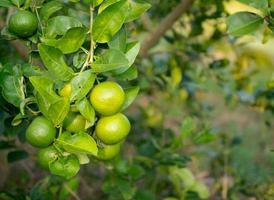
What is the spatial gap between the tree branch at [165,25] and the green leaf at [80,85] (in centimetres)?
78

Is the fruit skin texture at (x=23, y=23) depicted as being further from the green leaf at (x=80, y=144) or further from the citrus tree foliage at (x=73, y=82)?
the green leaf at (x=80, y=144)

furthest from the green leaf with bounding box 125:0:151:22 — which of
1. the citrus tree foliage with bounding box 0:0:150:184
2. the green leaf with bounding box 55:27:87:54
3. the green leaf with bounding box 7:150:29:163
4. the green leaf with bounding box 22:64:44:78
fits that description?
the green leaf with bounding box 7:150:29:163

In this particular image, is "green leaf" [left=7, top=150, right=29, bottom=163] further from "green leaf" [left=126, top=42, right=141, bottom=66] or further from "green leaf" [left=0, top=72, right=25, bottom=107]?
"green leaf" [left=126, top=42, right=141, bottom=66]

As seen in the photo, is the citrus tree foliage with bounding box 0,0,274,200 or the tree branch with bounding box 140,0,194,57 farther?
the tree branch with bounding box 140,0,194,57

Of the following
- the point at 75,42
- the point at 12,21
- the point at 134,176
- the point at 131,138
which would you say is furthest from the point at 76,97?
the point at 131,138

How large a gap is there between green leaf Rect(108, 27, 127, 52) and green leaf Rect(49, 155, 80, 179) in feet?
0.77

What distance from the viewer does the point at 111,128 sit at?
917mm

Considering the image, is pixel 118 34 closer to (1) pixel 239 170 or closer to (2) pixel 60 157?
(2) pixel 60 157

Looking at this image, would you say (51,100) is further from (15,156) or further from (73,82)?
(15,156)

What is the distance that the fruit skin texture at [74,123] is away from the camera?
0.94 meters

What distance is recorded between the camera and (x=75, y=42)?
3.04 ft

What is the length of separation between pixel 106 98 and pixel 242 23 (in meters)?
0.38

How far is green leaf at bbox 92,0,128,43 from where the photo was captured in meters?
0.92

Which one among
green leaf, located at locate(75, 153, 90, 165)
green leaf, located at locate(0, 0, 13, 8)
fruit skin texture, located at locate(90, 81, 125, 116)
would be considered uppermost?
green leaf, located at locate(0, 0, 13, 8)
